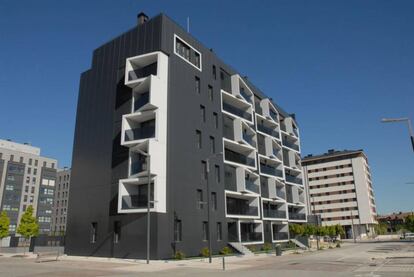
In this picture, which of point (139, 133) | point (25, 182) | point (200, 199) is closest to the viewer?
point (139, 133)

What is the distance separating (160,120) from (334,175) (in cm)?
9276

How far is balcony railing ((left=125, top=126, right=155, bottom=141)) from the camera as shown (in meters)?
32.7

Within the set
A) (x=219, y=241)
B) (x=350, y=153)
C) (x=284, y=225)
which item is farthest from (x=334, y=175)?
(x=219, y=241)

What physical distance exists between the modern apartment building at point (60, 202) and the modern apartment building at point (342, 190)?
8395 centimetres

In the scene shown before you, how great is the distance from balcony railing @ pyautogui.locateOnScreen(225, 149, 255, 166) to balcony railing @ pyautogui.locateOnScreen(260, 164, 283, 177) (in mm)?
3891

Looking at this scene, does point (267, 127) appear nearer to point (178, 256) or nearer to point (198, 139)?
point (198, 139)

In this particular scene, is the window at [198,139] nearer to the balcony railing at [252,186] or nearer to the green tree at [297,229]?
the balcony railing at [252,186]

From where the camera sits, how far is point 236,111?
4691 centimetres

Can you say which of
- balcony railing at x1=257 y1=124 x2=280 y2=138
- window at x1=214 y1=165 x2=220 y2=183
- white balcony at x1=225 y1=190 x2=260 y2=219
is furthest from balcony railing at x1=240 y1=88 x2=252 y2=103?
white balcony at x1=225 y1=190 x2=260 y2=219

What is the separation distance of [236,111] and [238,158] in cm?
638

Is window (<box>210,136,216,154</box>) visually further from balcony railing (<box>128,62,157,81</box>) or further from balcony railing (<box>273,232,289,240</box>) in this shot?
balcony railing (<box>273,232,289,240</box>)

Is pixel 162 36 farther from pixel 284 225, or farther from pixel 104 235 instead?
pixel 284 225

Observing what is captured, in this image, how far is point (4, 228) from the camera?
45625 mm

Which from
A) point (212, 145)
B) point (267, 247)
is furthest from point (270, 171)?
point (212, 145)
